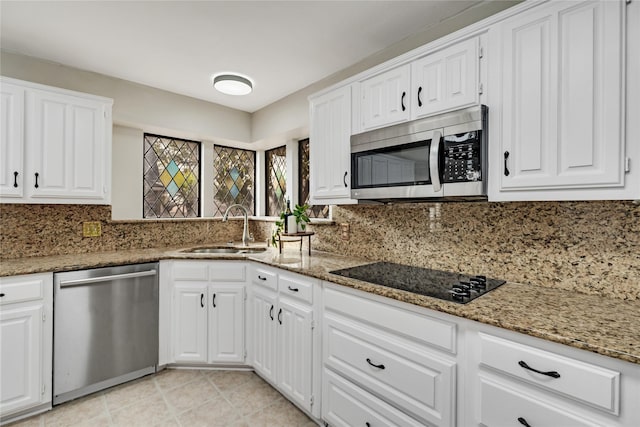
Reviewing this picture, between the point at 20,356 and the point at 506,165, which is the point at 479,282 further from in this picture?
the point at 20,356

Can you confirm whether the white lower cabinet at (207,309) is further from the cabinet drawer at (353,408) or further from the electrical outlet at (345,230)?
the cabinet drawer at (353,408)

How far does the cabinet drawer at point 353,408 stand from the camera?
4.88 feet

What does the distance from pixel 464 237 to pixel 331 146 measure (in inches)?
43.5

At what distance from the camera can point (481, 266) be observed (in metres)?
1.79

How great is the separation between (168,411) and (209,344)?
1.79 ft

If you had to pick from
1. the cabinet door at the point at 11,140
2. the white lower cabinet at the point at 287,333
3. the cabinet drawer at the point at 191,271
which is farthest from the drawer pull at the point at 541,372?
the cabinet door at the point at 11,140

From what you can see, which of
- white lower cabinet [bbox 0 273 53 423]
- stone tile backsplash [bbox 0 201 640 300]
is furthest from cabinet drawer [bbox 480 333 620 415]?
white lower cabinet [bbox 0 273 53 423]

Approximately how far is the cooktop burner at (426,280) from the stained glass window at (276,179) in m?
1.81

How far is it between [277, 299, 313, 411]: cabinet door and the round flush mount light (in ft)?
6.12

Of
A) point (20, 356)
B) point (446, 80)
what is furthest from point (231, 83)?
point (20, 356)

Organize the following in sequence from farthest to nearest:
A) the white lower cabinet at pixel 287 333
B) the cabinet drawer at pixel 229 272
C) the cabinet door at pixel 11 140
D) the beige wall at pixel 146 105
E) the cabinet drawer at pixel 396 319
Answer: the cabinet drawer at pixel 229 272
the beige wall at pixel 146 105
the cabinet door at pixel 11 140
the white lower cabinet at pixel 287 333
the cabinet drawer at pixel 396 319

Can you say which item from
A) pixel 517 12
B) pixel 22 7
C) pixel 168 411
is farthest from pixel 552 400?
pixel 22 7

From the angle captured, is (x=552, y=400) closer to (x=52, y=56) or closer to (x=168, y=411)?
(x=168, y=411)

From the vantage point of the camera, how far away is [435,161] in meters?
1.57
